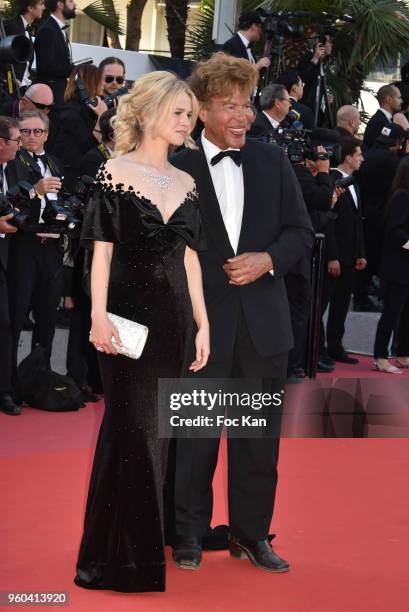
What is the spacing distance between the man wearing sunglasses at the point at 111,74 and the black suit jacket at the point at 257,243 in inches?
174

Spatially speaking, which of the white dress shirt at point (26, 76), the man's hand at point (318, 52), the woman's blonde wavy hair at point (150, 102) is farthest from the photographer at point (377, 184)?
the woman's blonde wavy hair at point (150, 102)

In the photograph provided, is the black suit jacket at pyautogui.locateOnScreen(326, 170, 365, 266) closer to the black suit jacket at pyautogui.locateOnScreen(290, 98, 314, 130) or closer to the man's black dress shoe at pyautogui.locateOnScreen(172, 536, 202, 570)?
the black suit jacket at pyautogui.locateOnScreen(290, 98, 314, 130)

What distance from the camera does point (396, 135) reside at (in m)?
10.5

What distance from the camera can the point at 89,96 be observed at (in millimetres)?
8344

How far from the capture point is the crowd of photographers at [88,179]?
707cm

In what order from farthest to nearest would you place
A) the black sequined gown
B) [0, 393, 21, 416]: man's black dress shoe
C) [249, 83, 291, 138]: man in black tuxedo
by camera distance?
[249, 83, 291, 138]: man in black tuxedo
[0, 393, 21, 416]: man's black dress shoe
the black sequined gown

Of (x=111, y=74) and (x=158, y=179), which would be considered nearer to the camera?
(x=158, y=179)

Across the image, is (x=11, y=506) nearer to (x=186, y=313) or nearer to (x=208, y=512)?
(x=208, y=512)

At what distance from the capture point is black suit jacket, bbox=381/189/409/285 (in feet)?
31.2

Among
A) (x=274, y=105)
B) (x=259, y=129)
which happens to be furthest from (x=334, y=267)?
(x=259, y=129)

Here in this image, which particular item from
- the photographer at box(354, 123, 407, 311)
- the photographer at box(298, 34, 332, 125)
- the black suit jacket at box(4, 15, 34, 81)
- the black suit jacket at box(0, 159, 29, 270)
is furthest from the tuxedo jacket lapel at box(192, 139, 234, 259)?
the photographer at box(298, 34, 332, 125)

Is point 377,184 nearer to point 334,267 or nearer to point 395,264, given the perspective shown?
point 395,264

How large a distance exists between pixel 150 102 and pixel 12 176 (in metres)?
3.39

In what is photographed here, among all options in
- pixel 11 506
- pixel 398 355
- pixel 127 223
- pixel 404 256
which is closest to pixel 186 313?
pixel 127 223
